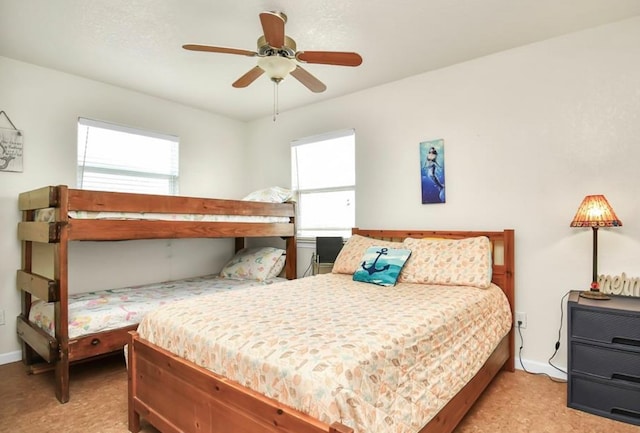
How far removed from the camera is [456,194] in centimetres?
293

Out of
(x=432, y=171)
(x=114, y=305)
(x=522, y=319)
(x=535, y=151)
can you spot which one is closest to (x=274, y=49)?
(x=432, y=171)

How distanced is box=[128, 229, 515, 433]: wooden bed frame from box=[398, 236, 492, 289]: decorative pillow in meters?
0.49

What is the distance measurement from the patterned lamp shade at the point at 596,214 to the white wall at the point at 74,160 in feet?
11.4

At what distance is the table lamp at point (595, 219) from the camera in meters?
2.12

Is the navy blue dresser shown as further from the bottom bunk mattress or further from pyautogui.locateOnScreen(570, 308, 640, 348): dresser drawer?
the bottom bunk mattress

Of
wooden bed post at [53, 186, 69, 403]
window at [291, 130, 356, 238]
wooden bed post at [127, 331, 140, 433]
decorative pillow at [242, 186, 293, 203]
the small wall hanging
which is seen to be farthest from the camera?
decorative pillow at [242, 186, 293, 203]

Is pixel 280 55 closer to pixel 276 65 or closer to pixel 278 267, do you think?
pixel 276 65

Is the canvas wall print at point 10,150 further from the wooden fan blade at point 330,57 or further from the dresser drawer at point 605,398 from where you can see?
the dresser drawer at point 605,398

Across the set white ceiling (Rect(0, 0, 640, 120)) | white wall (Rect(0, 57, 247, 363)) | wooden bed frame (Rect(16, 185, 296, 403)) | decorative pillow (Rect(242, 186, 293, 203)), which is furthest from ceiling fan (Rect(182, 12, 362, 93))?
white wall (Rect(0, 57, 247, 363))

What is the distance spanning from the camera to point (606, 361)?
1.99 metres

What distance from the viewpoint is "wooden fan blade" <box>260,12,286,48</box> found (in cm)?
165

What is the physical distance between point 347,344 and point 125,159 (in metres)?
3.09

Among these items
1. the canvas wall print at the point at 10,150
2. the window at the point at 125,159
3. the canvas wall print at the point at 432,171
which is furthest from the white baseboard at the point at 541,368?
the canvas wall print at the point at 10,150

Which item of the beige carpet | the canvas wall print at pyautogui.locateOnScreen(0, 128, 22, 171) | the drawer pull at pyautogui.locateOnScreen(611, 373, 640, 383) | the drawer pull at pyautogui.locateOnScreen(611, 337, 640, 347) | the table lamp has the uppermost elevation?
the canvas wall print at pyautogui.locateOnScreen(0, 128, 22, 171)
